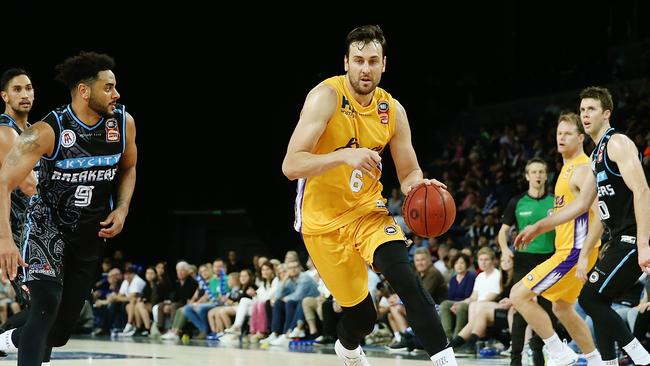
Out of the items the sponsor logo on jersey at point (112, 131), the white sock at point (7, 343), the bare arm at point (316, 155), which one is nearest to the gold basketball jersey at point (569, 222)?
the bare arm at point (316, 155)

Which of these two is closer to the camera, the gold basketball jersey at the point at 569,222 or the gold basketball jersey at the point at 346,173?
the gold basketball jersey at the point at 346,173

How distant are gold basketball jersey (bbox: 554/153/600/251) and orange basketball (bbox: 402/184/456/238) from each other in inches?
102

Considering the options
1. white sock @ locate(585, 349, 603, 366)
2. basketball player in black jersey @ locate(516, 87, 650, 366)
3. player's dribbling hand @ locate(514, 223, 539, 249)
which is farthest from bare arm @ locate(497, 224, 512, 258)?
basketball player in black jersey @ locate(516, 87, 650, 366)

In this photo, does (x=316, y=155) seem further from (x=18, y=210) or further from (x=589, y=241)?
(x=589, y=241)

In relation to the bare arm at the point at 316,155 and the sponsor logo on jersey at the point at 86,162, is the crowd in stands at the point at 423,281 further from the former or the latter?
the sponsor logo on jersey at the point at 86,162

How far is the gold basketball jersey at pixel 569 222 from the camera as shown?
708 centimetres

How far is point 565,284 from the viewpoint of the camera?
7.08 m

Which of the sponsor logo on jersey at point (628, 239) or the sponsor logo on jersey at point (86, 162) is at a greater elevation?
the sponsor logo on jersey at point (86, 162)

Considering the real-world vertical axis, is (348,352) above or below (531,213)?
below

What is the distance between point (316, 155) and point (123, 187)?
1.39 metres

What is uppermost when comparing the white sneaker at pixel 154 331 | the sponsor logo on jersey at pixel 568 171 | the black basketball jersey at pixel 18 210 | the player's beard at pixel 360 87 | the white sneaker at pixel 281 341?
the player's beard at pixel 360 87

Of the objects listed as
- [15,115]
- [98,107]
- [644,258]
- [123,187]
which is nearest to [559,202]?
[644,258]

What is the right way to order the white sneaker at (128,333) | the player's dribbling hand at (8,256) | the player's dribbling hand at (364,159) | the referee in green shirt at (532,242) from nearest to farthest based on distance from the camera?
the player's dribbling hand at (364,159) < the player's dribbling hand at (8,256) < the referee in green shirt at (532,242) < the white sneaker at (128,333)

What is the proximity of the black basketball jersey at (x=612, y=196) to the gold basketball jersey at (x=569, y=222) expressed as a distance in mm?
878
